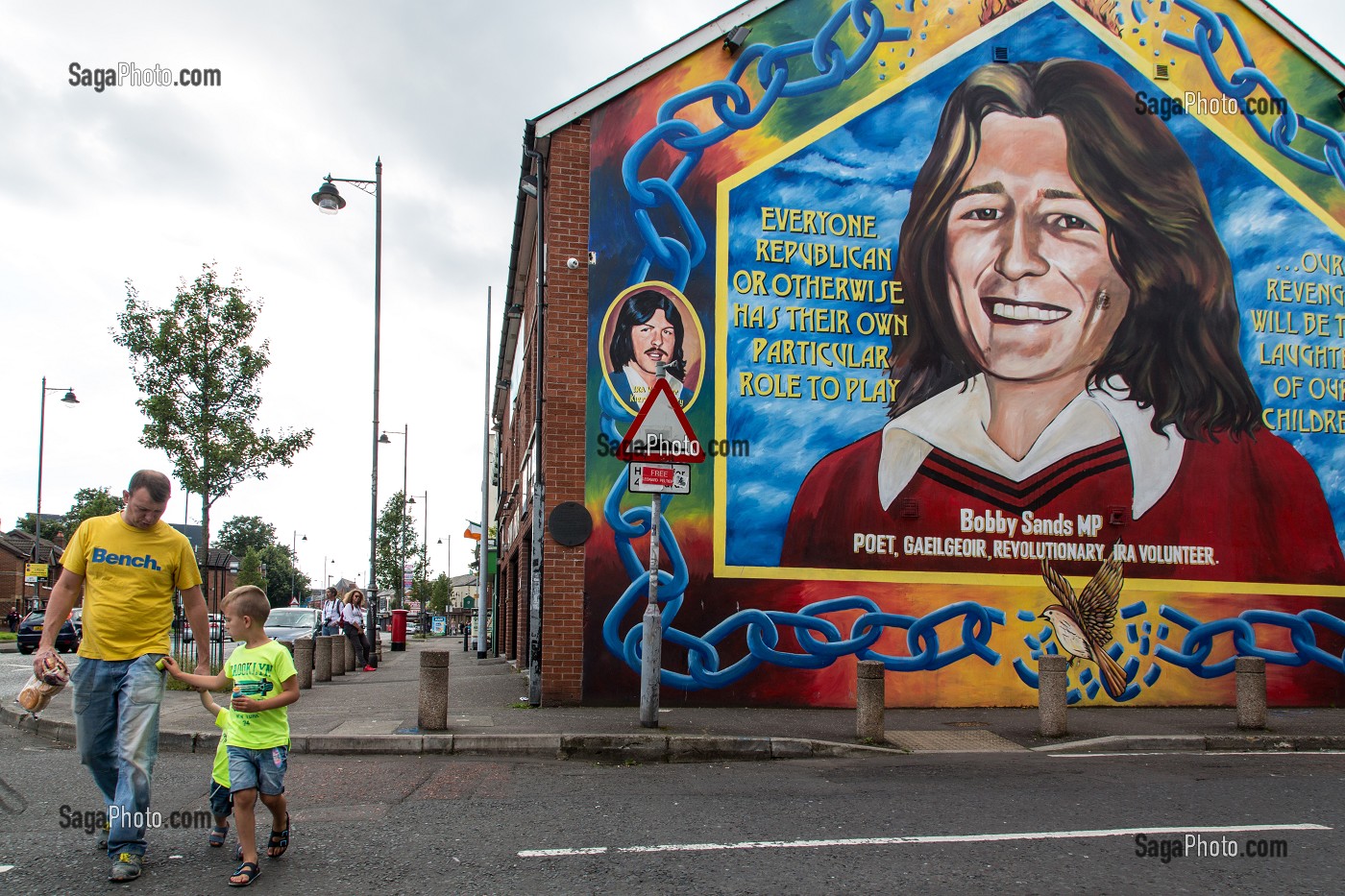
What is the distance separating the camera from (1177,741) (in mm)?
10188

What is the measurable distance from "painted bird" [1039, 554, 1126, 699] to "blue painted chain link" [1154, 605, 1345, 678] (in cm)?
72

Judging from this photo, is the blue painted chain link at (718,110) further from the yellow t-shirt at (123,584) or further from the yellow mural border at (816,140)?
the yellow t-shirt at (123,584)

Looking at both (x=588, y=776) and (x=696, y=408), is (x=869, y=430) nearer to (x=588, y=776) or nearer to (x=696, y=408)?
(x=696, y=408)

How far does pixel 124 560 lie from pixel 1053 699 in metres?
8.68

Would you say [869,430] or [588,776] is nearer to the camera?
[588,776]

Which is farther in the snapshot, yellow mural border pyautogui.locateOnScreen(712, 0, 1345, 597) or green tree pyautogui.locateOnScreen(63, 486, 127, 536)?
green tree pyautogui.locateOnScreen(63, 486, 127, 536)

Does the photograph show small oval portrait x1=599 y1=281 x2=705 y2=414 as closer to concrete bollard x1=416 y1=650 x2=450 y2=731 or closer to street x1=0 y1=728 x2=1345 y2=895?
concrete bollard x1=416 y1=650 x2=450 y2=731

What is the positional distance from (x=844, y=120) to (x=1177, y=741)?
333 inches

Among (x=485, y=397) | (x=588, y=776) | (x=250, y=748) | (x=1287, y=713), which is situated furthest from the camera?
(x=485, y=397)

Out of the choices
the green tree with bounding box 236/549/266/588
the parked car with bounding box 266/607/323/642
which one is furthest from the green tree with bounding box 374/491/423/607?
the green tree with bounding box 236/549/266/588

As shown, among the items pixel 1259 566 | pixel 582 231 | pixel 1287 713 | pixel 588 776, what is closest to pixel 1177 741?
pixel 1287 713

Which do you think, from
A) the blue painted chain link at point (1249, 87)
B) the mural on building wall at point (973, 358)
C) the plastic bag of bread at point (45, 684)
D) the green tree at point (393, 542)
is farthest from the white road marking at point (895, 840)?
the green tree at point (393, 542)

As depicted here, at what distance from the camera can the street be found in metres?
4.89

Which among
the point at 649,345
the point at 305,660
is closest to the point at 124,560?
the point at 649,345
